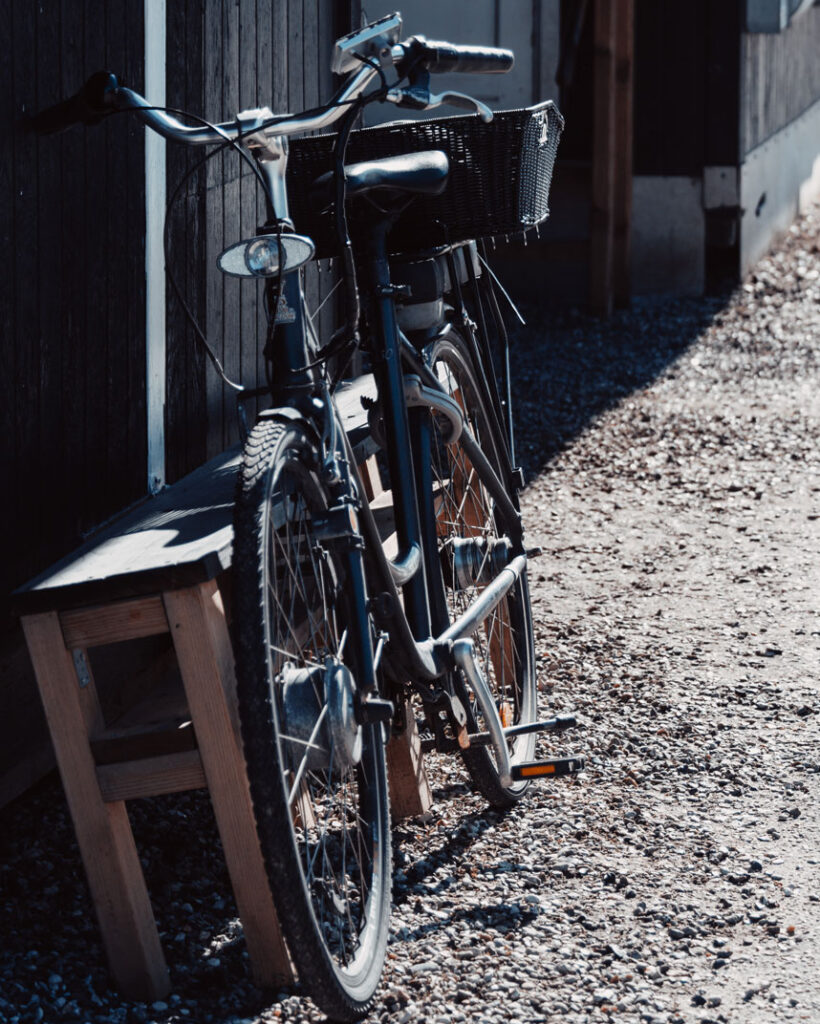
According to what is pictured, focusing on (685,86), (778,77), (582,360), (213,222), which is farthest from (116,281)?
(778,77)

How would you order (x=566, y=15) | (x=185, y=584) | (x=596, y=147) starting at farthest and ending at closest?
(x=566, y=15) < (x=596, y=147) < (x=185, y=584)

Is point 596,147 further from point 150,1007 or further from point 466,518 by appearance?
point 150,1007

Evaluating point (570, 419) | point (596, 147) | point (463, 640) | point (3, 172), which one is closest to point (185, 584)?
point (463, 640)

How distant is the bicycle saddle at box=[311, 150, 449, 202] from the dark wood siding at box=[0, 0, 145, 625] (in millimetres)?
749

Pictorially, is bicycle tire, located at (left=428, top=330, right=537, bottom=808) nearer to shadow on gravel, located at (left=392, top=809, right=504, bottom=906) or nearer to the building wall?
shadow on gravel, located at (left=392, top=809, right=504, bottom=906)

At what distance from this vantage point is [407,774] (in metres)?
3.42

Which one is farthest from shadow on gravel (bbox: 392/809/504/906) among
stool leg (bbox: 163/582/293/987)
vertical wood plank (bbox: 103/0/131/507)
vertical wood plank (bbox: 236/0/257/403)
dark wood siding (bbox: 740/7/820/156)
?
dark wood siding (bbox: 740/7/820/156)

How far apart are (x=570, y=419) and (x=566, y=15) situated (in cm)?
430

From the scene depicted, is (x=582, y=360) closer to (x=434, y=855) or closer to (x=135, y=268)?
(x=135, y=268)

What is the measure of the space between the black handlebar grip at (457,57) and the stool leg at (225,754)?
1.07m

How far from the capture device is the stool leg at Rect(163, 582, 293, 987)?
2645 millimetres

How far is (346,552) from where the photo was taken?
8.66 ft

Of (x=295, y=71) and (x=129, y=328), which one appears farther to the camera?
(x=295, y=71)

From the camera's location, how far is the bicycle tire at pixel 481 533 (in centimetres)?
354
